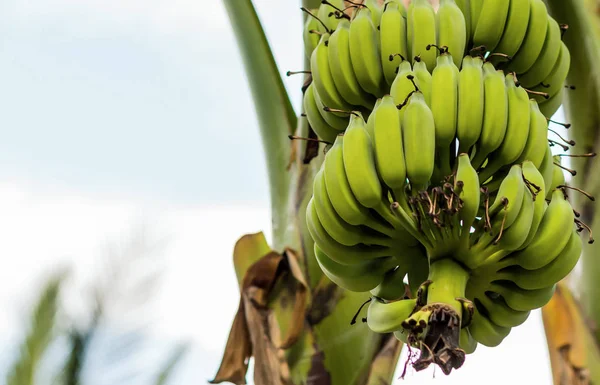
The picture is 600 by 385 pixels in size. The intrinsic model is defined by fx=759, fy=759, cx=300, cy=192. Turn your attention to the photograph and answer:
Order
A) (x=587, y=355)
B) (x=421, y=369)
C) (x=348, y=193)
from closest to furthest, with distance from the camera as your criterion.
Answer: (x=421, y=369)
(x=348, y=193)
(x=587, y=355)

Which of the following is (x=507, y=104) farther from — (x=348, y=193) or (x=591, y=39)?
(x=591, y=39)

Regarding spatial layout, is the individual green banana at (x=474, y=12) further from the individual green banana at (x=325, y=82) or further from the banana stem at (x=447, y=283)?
the banana stem at (x=447, y=283)

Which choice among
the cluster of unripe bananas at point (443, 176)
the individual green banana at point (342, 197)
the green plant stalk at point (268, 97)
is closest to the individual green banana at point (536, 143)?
the cluster of unripe bananas at point (443, 176)

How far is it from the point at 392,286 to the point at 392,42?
33 cm

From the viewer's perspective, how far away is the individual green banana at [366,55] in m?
1.03

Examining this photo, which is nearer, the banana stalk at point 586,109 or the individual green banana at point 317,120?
the individual green banana at point 317,120

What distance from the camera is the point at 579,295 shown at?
4.82 feet

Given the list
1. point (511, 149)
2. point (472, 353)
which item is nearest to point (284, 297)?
point (472, 353)

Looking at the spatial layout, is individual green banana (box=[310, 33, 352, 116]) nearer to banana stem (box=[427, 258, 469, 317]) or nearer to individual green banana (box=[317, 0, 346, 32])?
individual green banana (box=[317, 0, 346, 32])

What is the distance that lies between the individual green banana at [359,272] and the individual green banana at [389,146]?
5.5 inches

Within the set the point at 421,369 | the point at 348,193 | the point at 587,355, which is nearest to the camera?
the point at 421,369

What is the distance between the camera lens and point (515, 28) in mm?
1037

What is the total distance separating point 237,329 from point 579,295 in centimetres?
66

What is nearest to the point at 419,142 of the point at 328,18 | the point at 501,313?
the point at 501,313
